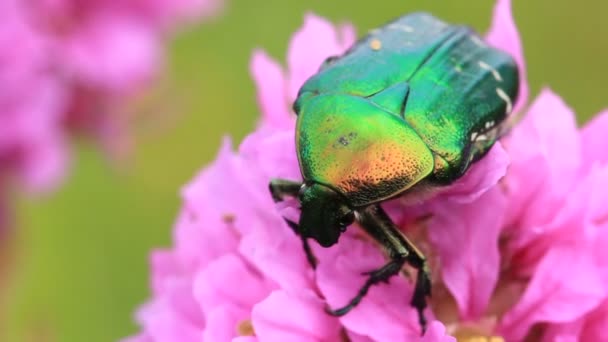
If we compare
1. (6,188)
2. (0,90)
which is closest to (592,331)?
(0,90)

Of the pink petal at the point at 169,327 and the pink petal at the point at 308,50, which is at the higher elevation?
the pink petal at the point at 308,50

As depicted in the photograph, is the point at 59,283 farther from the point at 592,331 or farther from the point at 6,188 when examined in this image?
the point at 592,331

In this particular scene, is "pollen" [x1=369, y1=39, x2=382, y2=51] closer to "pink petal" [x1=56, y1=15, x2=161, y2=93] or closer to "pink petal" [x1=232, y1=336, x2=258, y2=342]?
"pink petal" [x1=232, y1=336, x2=258, y2=342]

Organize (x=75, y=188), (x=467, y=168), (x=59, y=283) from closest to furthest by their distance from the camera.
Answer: (x=467, y=168) → (x=59, y=283) → (x=75, y=188)

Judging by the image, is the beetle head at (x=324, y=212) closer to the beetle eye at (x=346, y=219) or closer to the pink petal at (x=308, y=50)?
the beetle eye at (x=346, y=219)

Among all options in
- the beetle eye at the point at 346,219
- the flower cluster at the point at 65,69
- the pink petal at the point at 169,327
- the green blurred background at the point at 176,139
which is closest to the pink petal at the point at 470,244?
the beetle eye at the point at 346,219

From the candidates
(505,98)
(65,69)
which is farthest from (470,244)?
(65,69)
